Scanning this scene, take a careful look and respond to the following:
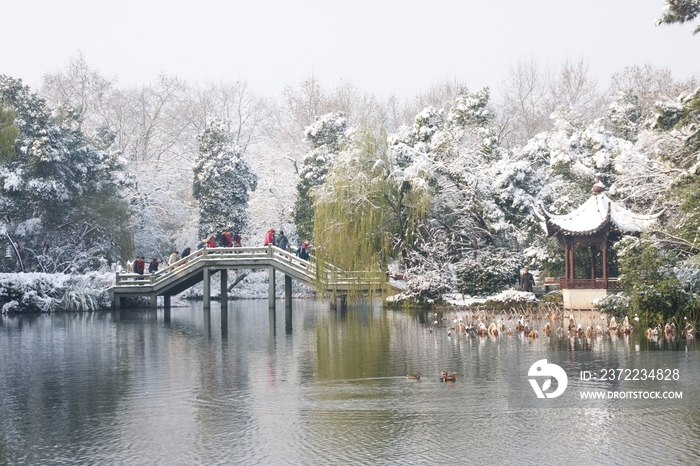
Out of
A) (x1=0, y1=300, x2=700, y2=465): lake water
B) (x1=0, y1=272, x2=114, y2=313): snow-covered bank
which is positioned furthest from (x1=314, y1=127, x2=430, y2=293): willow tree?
(x1=0, y1=272, x2=114, y2=313): snow-covered bank

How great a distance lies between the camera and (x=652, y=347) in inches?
666

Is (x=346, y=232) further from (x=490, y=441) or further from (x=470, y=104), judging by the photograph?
(x=490, y=441)

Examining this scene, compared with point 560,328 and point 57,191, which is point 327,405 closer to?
point 560,328

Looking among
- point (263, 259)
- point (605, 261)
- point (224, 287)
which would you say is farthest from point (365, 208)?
point (605, 261)

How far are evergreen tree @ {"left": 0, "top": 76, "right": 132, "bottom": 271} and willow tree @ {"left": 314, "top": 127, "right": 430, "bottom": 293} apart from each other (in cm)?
1154

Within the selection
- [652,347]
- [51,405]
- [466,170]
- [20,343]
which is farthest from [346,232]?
[51,405]

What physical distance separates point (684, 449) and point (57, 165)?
1233 inches

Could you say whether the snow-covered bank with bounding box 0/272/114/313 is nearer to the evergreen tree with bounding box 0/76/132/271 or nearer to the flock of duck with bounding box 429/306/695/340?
the evergreen tree with bounding box 0/76/132/271

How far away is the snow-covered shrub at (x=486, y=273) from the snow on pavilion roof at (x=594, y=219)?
3002 mm

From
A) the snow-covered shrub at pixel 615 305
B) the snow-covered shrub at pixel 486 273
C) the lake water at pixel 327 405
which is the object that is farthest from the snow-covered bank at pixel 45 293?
the snow-covered shrub at pixel 615 305

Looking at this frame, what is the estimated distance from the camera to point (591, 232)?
2767 cm

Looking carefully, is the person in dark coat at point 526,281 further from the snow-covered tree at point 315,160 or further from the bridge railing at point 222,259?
the snow-covered tree at point 315,160

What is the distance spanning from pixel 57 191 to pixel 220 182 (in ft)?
32.8

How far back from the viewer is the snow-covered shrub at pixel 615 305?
22345mm
